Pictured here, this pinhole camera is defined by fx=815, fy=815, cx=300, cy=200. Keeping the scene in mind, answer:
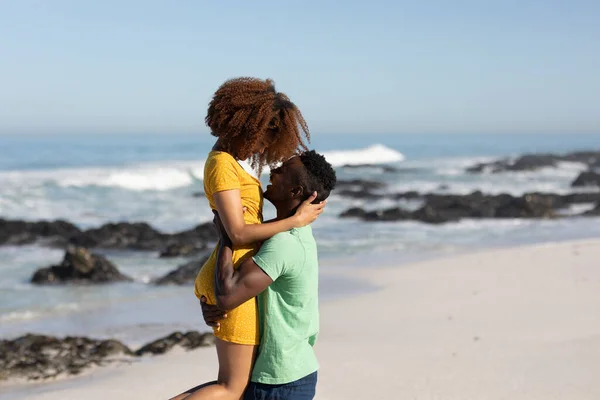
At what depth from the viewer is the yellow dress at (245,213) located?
127 inches

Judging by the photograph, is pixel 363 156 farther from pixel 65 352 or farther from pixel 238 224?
pixel 238 224

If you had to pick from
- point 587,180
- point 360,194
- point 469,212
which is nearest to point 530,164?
point 587,180

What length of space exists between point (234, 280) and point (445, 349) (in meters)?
3.78

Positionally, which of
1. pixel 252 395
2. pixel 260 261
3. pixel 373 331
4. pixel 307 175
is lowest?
pixel 373 331

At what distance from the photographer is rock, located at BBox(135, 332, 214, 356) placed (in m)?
6.98

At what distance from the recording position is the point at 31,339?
288 inches

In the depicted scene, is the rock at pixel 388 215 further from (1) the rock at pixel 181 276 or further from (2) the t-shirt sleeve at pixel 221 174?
(2) the t-shirt sleeve at pixel 221 174

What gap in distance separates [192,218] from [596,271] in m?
12.7

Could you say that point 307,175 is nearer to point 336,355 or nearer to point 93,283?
point 336,355

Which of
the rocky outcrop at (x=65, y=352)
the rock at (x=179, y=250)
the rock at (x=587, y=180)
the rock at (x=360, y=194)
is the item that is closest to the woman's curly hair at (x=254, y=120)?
the rocky outcrop at (x=65, y=352)

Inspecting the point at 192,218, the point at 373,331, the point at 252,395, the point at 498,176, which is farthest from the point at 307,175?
the point at 498,176

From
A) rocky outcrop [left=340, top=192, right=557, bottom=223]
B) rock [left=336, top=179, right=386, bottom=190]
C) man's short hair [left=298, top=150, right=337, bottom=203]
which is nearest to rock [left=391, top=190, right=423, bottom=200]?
rock [left=336, top=179, right=386, bottom=190]

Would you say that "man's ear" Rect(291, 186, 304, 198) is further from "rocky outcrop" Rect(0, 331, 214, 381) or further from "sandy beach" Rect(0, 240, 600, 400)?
"rocky outcrop" Rect(0, 331, 214, 381)

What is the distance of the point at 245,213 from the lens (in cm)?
332
